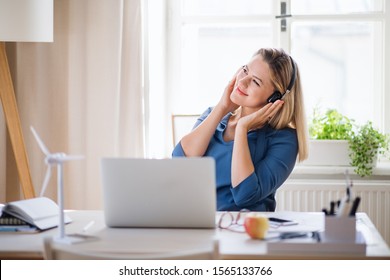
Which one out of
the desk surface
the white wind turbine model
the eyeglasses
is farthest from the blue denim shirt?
the white wind turbine model

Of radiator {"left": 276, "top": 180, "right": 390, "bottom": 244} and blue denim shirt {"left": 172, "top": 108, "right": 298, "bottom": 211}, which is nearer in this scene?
blue denim shirt {"left": 172, "top": 108, "right": 298, "bottom": 211}

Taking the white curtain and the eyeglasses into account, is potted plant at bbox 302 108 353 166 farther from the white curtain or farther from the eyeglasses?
the eyeglasses

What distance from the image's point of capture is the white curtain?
3018 millimetres

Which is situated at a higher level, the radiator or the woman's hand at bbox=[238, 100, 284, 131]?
the woman's hand at bbox=[238, 100, 284, 131]

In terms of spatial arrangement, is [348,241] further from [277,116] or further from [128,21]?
[128,21]

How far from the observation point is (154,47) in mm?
3186

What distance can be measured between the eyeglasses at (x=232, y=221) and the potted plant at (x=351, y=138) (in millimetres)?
1261

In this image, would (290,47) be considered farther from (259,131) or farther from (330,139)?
(259,131)

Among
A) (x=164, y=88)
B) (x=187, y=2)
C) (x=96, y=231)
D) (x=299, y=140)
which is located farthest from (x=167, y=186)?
(x=187, y=2)

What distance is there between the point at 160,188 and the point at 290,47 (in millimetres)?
1889

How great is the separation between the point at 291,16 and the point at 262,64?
43.8 inches

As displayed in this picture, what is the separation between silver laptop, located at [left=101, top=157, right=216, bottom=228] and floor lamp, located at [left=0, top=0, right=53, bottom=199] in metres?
1.13

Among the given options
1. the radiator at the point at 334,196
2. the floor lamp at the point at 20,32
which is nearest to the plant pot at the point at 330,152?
the radiator at the point at 334,196

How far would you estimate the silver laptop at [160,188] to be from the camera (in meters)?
1.61
